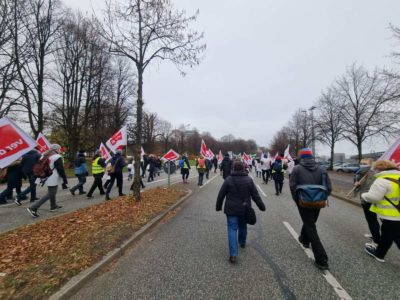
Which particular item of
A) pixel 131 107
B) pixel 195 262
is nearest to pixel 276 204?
pixel 195 262

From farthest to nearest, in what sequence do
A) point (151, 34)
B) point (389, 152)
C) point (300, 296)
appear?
point (151, 34), point (389, 152), point (300, 296)

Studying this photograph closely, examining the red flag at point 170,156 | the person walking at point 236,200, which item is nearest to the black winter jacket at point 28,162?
the red flag at point 170,156

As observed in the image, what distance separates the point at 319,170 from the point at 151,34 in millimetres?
7338

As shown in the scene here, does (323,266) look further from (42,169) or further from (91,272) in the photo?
(42,169)

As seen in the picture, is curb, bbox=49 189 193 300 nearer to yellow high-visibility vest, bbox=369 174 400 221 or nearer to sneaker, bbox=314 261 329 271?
sneaker, bbox=314 261 329 271

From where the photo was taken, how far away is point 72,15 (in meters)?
22.9

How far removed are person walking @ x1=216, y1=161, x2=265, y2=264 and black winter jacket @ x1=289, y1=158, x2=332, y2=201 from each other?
0.67 metres

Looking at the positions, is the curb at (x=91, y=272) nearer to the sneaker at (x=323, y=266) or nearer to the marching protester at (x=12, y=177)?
the sneaker at (x=323, y=266)

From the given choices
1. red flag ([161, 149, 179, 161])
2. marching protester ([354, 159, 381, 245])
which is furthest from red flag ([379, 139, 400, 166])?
red flag ([161, 149, 179, 161])

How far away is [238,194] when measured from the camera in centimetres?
416

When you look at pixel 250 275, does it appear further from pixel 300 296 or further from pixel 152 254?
pixel 152 254

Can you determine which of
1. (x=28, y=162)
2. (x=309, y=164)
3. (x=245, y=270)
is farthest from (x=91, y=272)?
(x=28, y=162)

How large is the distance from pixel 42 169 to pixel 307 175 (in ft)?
21.8

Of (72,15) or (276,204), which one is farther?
(72,15)
